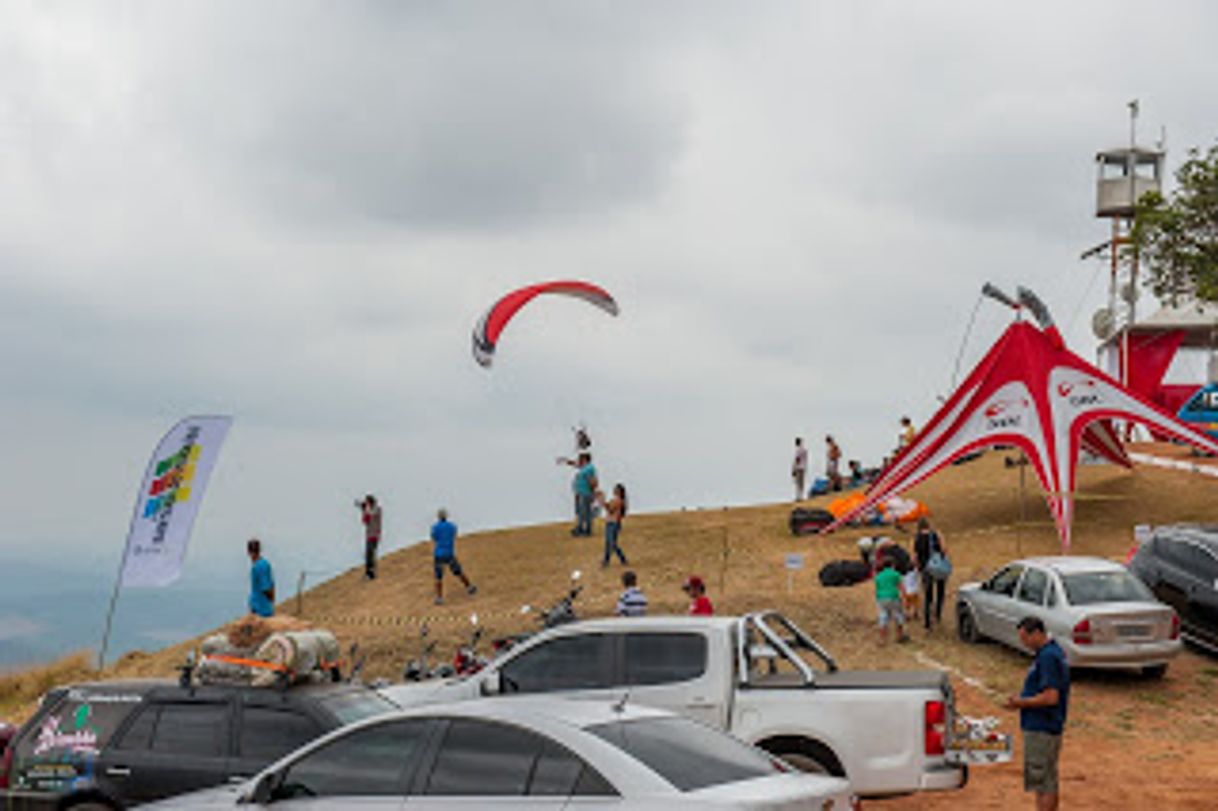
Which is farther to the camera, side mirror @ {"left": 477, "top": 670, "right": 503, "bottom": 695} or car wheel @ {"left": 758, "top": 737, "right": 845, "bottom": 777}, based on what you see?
side mirror @ {"left": 477, "top": 670, "right": 503, "bottom": 695}

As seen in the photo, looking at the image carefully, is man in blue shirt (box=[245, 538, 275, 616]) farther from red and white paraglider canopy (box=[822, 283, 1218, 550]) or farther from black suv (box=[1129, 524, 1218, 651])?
red and white paraglider canopy (box=[822, 283, 1218, 550])

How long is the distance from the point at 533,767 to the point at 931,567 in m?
16.2

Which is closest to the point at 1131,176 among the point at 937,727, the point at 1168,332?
the point at 1168,332

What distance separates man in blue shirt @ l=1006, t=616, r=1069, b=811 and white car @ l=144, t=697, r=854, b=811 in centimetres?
321

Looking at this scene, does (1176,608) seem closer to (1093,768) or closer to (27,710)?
(1093,768)

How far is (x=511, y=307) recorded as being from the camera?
30.2 meters

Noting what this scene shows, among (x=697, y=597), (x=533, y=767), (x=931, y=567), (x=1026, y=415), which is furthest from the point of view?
A: (x=1026, y=415)

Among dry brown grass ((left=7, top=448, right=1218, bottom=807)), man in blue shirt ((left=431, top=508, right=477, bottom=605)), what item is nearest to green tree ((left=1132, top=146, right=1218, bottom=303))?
dry brown grass ((left=7, top=448, right=1218, bottom=807))

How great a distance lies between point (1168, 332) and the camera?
67250mm

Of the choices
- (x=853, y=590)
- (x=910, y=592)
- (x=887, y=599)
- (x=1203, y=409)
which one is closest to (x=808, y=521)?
(x=853, y=590)

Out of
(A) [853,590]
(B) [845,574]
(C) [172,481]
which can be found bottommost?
(A) [853,590]

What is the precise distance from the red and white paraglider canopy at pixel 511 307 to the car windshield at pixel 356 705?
17.9 meters

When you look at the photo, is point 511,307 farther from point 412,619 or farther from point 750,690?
point 750,690

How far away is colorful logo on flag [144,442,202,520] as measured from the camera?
917 inches
